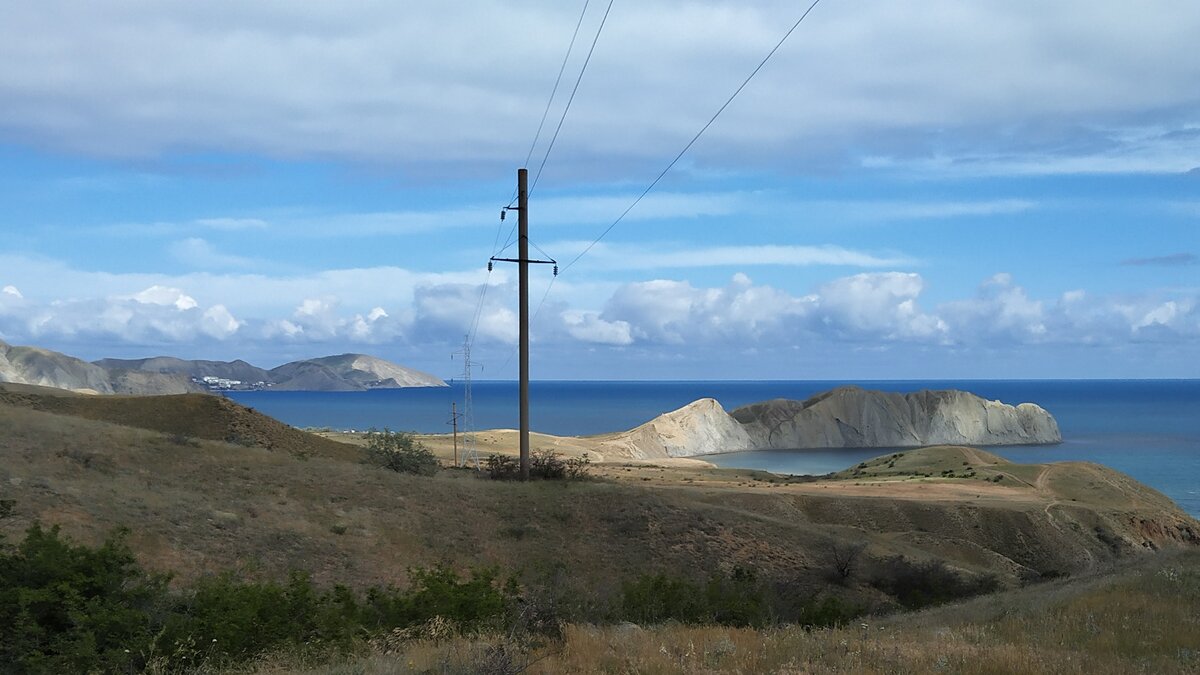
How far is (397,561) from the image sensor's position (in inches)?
918

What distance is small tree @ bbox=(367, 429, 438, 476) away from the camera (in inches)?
1597

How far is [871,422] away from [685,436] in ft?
119

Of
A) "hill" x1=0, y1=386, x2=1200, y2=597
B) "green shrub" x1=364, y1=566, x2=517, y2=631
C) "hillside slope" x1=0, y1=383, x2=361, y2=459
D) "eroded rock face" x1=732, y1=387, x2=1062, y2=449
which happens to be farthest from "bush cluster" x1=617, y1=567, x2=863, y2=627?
"eroded rock face" x1=732, y1=387, x2=1062, y2=449

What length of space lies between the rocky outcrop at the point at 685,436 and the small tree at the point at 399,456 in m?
70.8

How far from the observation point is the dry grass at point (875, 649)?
8.71 metres

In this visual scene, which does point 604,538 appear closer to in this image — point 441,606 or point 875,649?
point 441,606

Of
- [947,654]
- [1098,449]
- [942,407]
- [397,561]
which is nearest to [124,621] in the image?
[947,654]

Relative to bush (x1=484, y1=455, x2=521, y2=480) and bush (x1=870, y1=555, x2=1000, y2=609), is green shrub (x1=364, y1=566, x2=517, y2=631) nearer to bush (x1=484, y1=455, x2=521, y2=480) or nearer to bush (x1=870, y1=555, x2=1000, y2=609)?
bush (x1=870, y1=555, x2=1000, y2=609)

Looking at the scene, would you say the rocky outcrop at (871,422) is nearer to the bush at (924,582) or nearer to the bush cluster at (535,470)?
the bush cluster at (535,470)

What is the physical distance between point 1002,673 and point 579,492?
79.9ft

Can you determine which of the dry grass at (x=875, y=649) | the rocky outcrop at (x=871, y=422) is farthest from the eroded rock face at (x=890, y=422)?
the dry grass at (x=875, y=649)

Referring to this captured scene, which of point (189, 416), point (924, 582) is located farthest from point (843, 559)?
point (189, 416)

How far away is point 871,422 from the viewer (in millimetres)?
150750

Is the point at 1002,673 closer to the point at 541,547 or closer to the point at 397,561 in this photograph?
the point at 397,561
